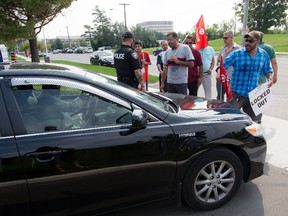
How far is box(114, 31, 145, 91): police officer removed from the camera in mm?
5020

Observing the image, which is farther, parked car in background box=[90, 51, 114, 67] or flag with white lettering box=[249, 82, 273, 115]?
parked car in background box=[90, 51, 114, 67]

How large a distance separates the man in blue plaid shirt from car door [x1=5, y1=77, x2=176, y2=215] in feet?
7.81

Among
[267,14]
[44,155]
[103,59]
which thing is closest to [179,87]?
[44,155]

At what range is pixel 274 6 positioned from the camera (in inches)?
2739

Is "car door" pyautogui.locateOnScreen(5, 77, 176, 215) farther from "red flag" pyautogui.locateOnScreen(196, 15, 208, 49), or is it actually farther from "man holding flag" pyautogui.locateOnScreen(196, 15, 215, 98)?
"red flag" pyautogui.locateOnScreen(196, 15, 208, 49)

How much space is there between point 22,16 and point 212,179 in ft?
21.5

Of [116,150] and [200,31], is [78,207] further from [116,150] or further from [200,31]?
[200,31]

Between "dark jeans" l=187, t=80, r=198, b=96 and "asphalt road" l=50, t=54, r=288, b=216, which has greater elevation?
"dark jeans" l=187, t=80, r=198, b=96

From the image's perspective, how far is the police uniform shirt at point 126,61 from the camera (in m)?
5.01

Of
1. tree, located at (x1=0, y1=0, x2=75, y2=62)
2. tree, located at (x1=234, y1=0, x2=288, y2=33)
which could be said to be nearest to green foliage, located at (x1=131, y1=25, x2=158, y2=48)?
tree, located at (x1=234, y1=0, x2=288, y2=33)

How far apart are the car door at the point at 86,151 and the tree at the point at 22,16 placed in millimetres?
4985

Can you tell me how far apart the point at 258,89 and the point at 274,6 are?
76792mm

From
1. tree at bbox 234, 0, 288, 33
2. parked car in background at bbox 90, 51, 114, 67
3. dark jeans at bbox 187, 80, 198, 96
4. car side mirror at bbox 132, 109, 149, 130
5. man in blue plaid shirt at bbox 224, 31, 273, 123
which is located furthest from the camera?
tree at bbox 234, 0, 288, 33

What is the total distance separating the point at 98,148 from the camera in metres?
2.22
